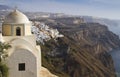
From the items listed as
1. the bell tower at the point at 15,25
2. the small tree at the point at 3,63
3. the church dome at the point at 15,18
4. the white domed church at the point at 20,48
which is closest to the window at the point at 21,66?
the white domed church at the point at 20,48

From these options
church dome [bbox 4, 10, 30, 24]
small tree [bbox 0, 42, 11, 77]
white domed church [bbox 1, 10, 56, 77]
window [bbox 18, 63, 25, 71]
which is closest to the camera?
small tree [bbox 0, 42, 11, 77]

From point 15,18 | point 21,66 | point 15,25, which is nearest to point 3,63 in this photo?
point 21,66

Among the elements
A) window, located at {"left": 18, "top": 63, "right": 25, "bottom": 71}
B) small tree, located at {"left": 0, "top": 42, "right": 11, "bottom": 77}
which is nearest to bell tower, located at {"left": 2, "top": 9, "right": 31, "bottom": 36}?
small tree, located at {"left": 0, "top": 42, "right": 11, "bottom": 77}

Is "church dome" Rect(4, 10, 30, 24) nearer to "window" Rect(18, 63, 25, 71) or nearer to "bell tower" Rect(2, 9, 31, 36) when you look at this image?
"bell tower" Rect(2, 9, 31, 36)

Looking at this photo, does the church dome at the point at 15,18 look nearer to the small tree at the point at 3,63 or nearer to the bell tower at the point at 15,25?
the bell tower at the point at 15,25

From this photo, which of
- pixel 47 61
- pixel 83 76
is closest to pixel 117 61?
pixel 83 76

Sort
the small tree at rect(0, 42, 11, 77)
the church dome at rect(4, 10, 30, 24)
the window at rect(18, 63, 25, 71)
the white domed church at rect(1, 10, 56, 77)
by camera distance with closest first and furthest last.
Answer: the small tree at rect(0, 42, 11, 77)
the white domed church at rect(1, 10, 56, 77)
the window at rect(18, 63, 25, 71)
the church dome at rect(4, 10, 30, 24)

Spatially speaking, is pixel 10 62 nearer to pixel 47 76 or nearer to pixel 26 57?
pixel 26 57

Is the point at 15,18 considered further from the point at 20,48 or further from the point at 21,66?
the point at 21,66
